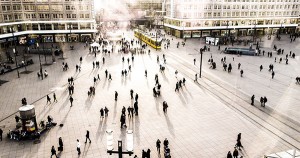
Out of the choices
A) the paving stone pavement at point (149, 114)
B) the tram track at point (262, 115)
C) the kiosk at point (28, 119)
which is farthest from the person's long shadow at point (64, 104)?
the tram track at point (262, 115)

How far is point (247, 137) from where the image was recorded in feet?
62.4

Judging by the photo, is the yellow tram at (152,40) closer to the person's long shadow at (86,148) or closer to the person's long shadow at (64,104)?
the person's long shadow at (64,104)

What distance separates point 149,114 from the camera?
23.1 m

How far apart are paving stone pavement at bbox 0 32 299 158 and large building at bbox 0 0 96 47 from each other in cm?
2937

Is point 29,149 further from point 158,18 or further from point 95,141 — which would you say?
point 158,18

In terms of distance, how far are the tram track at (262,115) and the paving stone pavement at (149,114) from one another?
0.71 ft

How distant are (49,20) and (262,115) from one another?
59006 mm

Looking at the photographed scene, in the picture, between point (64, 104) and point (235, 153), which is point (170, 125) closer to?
point (235, 153)

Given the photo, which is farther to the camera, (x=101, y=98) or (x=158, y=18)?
(x=158, y=18)

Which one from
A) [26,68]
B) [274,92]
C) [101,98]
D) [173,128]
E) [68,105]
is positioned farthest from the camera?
[26,68]

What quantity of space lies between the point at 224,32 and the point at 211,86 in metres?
53.8

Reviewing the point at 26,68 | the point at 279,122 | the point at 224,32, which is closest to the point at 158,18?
the point at 224,32

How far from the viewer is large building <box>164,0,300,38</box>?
73.8 m

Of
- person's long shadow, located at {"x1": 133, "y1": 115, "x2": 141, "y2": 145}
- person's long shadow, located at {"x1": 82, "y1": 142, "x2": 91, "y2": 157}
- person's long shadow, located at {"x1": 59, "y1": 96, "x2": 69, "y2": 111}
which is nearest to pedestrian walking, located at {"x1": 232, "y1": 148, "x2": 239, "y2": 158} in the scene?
person's long shadow, located at {"x1": 133, "y1": 115, "x2": 141, "y2": 145}
